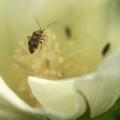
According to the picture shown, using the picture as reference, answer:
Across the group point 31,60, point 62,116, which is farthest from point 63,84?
point 31,60

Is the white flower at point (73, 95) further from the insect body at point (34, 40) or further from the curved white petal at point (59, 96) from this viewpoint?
the insect body at point (34, 40)

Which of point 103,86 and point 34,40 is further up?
point 34,40

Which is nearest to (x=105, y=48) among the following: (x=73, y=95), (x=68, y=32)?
(x=68, y=32)

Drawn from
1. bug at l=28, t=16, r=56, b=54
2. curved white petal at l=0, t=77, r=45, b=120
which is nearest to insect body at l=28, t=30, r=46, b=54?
bug at l=28, t=16, r=56, b=54

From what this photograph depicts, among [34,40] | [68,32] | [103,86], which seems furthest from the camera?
[68,32]

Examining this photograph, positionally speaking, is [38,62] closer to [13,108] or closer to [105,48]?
[105,48]

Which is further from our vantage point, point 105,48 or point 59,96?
point 105,48

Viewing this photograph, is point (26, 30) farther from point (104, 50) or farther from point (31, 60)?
point (104, 50)
